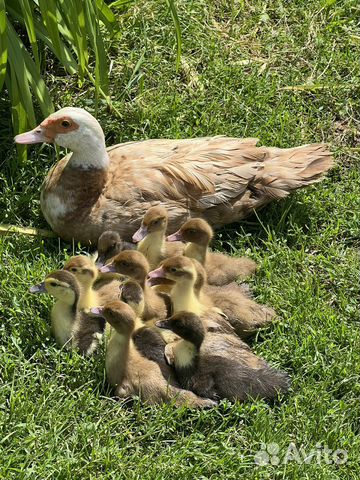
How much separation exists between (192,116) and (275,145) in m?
0.69

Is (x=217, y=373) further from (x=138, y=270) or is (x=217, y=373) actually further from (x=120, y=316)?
(x=138, y=270)

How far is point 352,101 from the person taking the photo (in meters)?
7.89

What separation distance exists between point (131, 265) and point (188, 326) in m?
0.65

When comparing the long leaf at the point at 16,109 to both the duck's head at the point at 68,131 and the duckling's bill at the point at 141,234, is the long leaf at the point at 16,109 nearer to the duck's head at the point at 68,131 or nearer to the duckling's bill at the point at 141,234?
the duck's head at the point at 68,131

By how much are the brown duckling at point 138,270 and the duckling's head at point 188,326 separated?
0.45 meters

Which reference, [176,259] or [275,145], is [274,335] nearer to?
[176,259]

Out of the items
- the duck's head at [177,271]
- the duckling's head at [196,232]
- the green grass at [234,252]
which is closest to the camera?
the green grass at [234,252]

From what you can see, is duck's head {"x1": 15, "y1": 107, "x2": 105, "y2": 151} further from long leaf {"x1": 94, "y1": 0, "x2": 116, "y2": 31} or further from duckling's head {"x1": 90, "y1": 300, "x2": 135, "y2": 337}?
duckling's head {"x1": 90, "y1": 300, "x2": 135, "y2": 337}

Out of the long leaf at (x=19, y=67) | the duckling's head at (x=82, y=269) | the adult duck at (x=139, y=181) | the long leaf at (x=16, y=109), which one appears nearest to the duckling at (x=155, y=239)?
the adult duck at (x=139, y=181)

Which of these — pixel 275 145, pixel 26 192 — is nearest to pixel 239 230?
pixel 275 145

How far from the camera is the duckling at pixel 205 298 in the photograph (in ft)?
18.6

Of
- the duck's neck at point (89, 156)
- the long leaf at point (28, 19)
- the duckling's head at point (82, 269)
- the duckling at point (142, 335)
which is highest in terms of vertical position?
the long leaf at point (28, 19)

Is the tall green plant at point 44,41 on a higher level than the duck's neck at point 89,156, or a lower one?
higher

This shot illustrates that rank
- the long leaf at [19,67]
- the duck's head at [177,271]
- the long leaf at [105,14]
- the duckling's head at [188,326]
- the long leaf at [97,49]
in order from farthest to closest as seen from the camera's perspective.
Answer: the long leaf at [105,14] < the long leaf at [19,67] < the long leaf at [97,49] < the duck's head at [177,271] < the duckling's head at [188,326]
